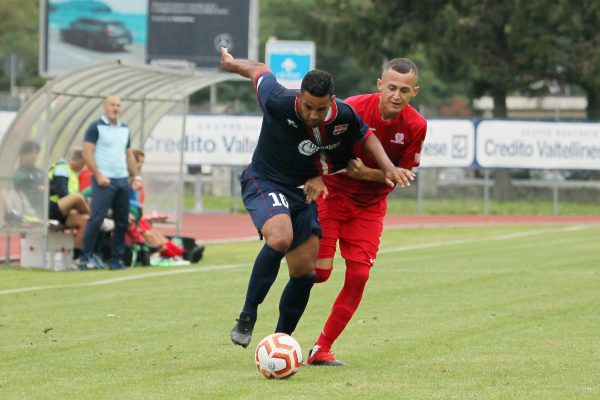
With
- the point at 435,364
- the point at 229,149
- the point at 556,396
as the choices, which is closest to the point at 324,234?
the point at 435,364

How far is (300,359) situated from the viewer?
848 centimetres

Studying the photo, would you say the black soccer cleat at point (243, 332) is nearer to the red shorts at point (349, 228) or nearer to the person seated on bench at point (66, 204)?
the red shorts at point (349, 228)

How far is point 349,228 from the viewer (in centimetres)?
941

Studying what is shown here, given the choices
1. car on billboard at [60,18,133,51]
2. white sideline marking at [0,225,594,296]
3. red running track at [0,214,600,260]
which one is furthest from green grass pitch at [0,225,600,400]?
car on billboard at [60,18,133,51]

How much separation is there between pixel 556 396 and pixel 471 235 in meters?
18.5

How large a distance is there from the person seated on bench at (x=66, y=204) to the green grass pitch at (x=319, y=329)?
94 centimetres

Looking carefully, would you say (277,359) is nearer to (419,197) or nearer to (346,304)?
(346,304)

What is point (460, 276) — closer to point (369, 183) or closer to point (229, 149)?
point (369, 183)

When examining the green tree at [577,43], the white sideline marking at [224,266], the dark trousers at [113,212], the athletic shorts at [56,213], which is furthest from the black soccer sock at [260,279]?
the green tree at [577,43]

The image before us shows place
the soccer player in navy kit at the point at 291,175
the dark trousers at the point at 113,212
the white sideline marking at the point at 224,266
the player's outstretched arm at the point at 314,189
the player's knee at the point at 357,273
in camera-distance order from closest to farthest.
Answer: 1. the soccer player in navy kit at the point at 291,175
2. the player's outstretched arm at the point at 314,189
3. the player's knee at the point at 357,273
4. the white sideline marking at the point at 224,266
5. the dark trousers at the point at 113,212

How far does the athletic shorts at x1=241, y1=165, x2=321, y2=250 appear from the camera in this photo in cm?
880

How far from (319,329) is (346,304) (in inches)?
74.3

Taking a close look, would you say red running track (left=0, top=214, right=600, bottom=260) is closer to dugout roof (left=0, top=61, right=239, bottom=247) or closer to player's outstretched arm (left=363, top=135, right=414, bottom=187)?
dugout roof (left=0, top=61, right=239, bottom=247)

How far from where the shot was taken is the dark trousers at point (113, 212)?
56.6 feet
